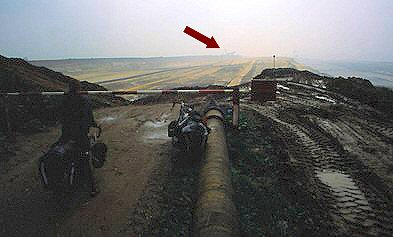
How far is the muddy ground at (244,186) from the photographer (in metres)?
4.14

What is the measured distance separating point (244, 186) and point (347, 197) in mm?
1680

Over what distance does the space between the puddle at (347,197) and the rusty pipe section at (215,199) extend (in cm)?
178

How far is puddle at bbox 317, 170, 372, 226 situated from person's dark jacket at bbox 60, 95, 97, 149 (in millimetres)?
4079

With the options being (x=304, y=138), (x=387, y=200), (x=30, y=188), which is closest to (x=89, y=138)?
(x=30, y=188)

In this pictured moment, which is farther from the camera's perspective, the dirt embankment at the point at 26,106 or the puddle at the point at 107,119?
the puddle at the point at 107,119

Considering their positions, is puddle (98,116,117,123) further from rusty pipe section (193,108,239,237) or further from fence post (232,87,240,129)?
rusty pipe section (193,108,239,237)

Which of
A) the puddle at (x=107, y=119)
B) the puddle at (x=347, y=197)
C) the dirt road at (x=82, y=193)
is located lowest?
the puddle at (x=347, y=197)

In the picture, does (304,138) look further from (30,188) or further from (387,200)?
(30,188)

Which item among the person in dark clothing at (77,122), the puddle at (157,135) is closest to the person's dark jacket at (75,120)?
the person in dark clothing at (77,122)

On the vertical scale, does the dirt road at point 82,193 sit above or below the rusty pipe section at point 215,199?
below

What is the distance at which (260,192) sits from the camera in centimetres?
507

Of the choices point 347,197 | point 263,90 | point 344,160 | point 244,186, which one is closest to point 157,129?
point 263,90

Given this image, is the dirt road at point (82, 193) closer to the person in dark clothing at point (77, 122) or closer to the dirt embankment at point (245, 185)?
the dirt embankment at point (245, 185)

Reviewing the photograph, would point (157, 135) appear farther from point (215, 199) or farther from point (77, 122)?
point (215, 199)
